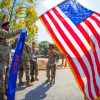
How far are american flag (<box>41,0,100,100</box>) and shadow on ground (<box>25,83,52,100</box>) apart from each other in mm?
4594

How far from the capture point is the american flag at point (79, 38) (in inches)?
252

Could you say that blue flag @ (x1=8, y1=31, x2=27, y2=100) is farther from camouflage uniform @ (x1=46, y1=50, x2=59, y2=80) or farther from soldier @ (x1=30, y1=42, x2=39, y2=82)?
soldier @ (x1=30, y1=42, x2=39, y2=82)

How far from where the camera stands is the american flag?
6.40 meters

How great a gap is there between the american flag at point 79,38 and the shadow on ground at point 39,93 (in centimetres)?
459

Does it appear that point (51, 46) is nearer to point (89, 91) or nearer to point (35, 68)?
point (35, 68)

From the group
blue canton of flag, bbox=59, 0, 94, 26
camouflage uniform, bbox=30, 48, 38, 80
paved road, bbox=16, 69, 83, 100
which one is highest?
blue canton of flag, bbox=59, 0, 94, 26

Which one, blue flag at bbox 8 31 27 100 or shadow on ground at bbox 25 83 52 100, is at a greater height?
blue flag at bbox 8 31 27 100

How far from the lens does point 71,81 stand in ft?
50.3

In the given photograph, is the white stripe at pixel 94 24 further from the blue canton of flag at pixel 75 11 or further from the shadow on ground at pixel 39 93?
the shadow on ground at pixel 39 93

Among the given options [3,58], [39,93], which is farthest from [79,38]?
[39,93]

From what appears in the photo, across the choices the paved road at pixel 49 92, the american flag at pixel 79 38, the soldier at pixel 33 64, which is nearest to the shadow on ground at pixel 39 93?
the paved road at pixel 49 92

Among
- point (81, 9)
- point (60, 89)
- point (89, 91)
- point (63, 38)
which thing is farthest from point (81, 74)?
point (60, 89)

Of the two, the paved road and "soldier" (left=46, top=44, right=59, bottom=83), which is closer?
the paved road

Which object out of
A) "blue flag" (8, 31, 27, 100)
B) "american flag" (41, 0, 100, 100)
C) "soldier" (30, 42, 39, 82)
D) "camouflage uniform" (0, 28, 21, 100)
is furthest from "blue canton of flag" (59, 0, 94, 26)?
"soldier" (30, 42, 39, 82)
